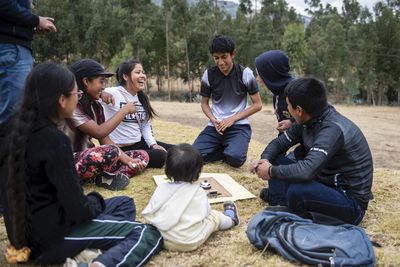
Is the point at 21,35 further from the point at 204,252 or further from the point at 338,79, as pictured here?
the point at 338,79

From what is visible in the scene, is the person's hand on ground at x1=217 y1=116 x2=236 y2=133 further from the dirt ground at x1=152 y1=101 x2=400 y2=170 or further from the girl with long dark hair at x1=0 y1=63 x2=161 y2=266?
the dirt ground at x1=152 y1=101 x2=400 y2=170

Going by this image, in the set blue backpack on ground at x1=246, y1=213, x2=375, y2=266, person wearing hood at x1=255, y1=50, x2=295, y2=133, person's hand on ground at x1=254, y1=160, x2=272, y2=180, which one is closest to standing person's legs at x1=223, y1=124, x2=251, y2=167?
person wearing hood at x1=255, y1=50, x2=295, y2=133

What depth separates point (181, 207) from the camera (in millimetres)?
2590

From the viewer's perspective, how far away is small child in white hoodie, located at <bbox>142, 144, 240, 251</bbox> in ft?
8.54

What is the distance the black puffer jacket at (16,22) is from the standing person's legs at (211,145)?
7.50ft

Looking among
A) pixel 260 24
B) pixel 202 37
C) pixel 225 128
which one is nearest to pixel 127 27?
pixel 202 37

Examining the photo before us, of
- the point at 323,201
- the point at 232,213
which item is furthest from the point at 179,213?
the point at 323,201

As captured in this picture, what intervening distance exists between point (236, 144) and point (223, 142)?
0.85 feet

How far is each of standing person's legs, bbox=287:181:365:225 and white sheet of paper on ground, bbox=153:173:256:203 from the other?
→ 0.78 meters

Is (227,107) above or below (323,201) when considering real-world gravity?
above

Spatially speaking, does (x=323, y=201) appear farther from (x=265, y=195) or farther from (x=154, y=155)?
(x=154, y=155)

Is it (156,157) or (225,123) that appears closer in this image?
(156,157)

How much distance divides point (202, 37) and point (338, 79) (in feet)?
32.4

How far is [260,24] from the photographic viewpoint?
113 feet
